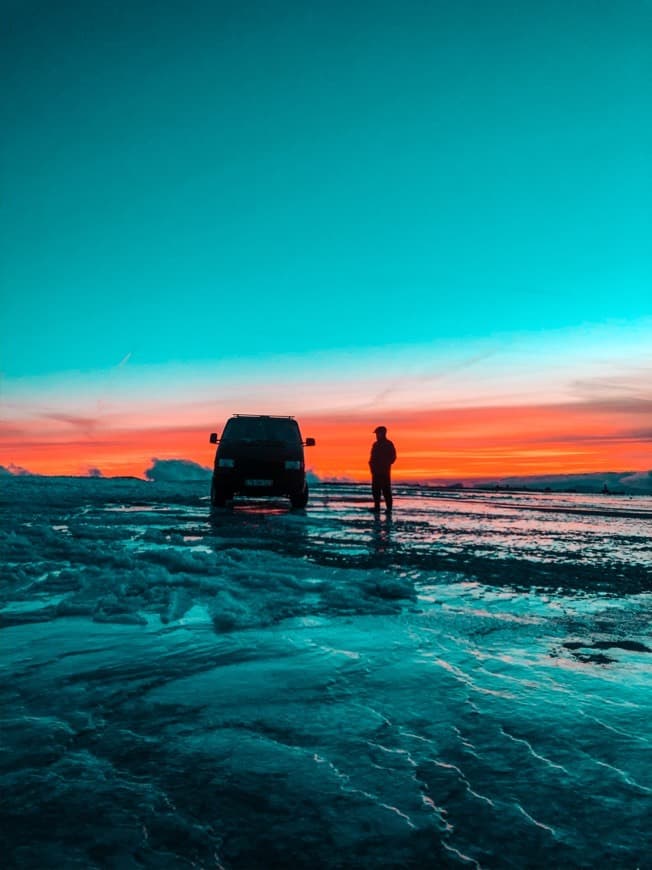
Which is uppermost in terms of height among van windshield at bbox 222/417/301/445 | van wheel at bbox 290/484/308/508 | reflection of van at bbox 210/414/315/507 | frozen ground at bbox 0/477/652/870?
van windshield at bbox 222/417/301/445

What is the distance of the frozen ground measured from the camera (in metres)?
1.62

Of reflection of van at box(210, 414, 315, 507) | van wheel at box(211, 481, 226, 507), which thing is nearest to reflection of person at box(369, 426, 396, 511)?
reflection of van at box(210, 414, 315, 507)

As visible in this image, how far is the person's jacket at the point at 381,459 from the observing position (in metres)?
14.4

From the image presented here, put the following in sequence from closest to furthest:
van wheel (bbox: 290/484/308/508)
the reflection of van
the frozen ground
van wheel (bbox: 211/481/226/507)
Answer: the frozen ground, the reflection of van, van wheel (bbox: 211/481/226/507), van wheel (bbox: 290/484/308/508)

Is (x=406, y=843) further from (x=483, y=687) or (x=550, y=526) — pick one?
(x=550, y=526)

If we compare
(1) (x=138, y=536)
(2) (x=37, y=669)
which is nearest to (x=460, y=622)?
Answer: (2) (x=37, y=669)

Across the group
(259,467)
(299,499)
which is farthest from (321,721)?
(299,499)

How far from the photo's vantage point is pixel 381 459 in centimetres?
1444

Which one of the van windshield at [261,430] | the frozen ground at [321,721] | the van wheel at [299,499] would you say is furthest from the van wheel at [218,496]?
the frozen ground at [321,721]

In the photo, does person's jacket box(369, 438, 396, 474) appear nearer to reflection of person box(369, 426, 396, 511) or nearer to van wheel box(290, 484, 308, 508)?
reflection of person box(369, 426, 396, 511)

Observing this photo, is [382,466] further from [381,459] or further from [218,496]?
[218,496]

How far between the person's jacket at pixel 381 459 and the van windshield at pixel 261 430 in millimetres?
1788

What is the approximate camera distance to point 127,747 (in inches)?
85.1

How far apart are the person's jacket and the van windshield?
1788 millimetres
